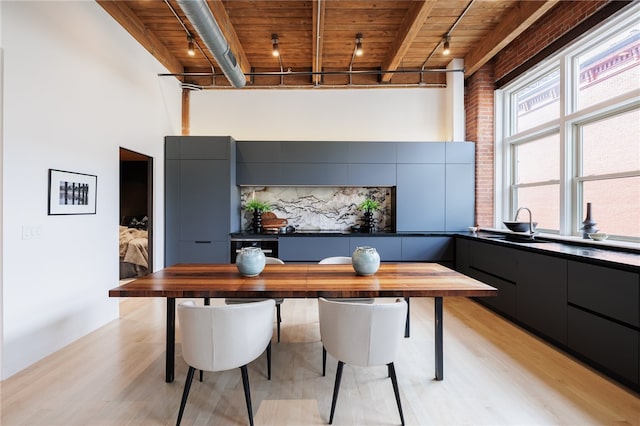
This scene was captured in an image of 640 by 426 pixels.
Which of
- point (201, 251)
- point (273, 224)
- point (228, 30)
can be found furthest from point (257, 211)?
point (228, 30)

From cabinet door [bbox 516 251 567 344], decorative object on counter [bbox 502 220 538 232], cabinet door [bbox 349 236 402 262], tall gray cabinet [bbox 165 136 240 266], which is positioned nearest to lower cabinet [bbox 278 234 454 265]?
cabinet door [bbox 349 236 402 262]

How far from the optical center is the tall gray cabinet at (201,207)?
181 inches

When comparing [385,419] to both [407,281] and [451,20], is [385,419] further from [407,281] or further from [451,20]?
[451,20]

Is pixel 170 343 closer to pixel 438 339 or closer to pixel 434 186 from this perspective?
pixel 438 339

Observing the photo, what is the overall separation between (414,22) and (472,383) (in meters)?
3.73

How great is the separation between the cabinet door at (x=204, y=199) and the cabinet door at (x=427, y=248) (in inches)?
109

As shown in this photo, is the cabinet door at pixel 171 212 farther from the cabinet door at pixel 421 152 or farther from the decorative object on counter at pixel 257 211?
the cabinet door at pixel 421 152

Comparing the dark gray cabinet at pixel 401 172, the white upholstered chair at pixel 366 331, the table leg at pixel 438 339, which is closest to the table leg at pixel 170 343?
the white upholstered chair at pixel 366 331

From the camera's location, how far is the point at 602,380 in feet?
7.35

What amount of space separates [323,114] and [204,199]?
8.08 feet

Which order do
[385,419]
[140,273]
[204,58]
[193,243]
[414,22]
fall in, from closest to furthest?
1. [385,419]
2. [414,22]
3. [193,243]
4. [204,58]
5. [140,273]

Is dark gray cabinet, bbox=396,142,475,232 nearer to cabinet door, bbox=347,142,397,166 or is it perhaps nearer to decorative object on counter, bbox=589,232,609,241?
cabinet door, bbox=347,142,397,166

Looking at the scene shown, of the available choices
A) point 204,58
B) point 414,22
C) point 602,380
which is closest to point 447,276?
point 602,380

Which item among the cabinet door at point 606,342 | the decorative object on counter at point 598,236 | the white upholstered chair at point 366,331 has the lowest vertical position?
the cabinet door at point 606,342
